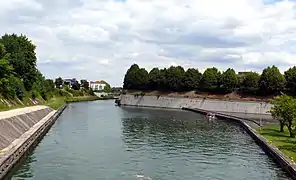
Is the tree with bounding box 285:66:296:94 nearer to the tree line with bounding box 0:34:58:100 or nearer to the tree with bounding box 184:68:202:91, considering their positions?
the tree with bounding box 184:68:202:91

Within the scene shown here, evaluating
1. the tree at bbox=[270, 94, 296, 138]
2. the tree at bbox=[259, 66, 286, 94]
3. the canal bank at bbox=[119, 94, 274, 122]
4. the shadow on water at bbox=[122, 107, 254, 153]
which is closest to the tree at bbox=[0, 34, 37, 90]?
the shadow on water at bbox=[122, 107, 254, 153]

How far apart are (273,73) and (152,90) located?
155ft

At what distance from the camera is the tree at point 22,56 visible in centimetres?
10071

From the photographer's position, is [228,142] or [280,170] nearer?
[280,170]

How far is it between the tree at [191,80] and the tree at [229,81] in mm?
10717

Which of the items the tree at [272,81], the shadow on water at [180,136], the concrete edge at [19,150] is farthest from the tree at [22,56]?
the tree at [272,81]

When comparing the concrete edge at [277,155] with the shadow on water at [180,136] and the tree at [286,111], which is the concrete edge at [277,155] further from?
the tree at [286,111]

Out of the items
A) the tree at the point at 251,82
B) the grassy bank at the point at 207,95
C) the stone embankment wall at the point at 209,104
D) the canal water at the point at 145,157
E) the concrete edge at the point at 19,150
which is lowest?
the canal water at the point at 145,157

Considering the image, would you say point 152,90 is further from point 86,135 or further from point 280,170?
point 280,170

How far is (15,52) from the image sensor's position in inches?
3999

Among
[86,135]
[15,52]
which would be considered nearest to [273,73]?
[15,52]

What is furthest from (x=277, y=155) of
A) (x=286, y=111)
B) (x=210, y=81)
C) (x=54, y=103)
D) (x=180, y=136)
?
(x=210, y=81)

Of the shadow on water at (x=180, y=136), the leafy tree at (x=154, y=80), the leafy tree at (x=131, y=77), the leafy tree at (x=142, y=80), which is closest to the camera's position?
the shadow on water at (x=180, y=136)

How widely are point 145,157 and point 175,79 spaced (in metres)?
110
